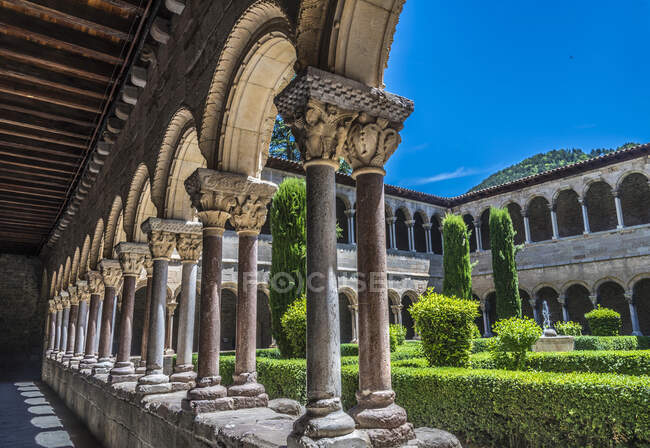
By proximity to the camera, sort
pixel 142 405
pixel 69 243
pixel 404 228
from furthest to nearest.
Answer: pixel 404 228
pixel 69 243
pixel 142 405

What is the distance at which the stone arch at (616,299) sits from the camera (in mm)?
18984

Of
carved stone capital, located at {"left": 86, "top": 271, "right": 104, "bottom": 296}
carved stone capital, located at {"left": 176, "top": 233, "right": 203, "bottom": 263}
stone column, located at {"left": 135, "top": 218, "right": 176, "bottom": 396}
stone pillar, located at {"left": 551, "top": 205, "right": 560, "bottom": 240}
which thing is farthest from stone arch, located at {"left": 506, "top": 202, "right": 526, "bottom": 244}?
stone column, located at {"left": 135, "top": 218, "right": 176, "bottom": 396}

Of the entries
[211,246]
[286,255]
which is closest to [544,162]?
[286,255]

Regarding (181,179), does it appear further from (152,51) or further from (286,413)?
(286,413)

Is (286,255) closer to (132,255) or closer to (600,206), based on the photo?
(132,255)

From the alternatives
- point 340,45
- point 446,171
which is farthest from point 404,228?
point 446,171

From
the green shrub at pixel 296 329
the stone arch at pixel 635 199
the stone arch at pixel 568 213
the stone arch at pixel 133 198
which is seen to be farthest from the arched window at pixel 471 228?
the stone arch at pixel 133 198

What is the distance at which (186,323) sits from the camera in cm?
583

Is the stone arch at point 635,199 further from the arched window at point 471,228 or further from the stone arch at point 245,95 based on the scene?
the stone arch at point 245,95

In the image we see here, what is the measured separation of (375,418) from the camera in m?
2.67

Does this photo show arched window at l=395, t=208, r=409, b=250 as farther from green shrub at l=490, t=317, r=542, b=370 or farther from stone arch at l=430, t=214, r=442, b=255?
green shrub at l=490, t=317, r=542, b=370

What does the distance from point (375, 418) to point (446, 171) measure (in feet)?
388

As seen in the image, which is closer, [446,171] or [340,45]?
[340,45]

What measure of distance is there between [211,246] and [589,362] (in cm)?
872
